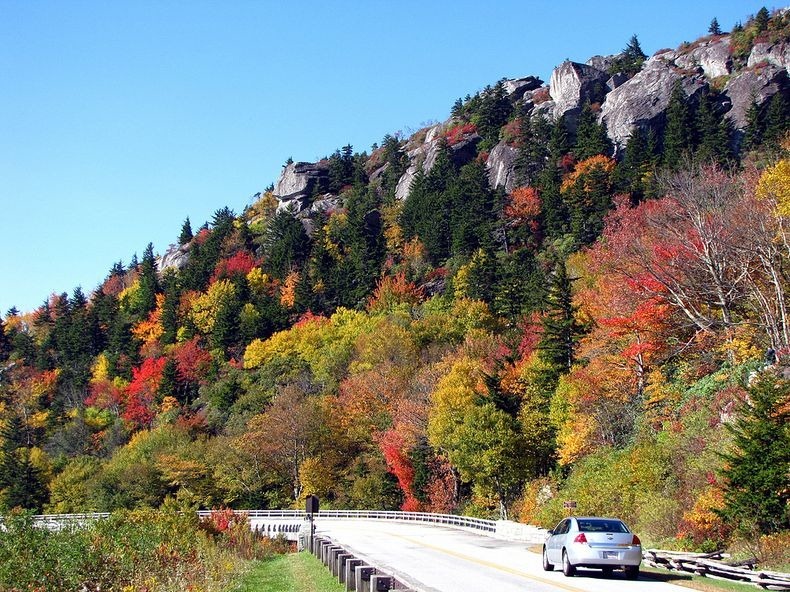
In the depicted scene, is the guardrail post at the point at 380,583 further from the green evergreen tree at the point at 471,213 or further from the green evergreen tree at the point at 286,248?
the green evergreen tree at the point at 286,248

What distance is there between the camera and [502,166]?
127 m

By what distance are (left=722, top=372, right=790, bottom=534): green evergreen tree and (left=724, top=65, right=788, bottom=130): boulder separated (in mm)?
93286

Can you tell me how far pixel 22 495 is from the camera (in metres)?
82.4

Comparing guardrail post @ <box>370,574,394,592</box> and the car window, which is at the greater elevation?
the car window

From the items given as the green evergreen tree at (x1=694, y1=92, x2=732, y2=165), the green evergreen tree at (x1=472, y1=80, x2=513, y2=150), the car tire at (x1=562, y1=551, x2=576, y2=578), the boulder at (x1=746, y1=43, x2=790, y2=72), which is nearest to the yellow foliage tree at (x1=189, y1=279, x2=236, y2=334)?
the green evergreen tree at (x1=472, y1=80, x2=513, y2=150)

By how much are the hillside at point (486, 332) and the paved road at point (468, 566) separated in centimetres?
591

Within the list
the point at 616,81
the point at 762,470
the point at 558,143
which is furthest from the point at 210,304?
the point at 762,470

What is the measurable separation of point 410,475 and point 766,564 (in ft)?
155

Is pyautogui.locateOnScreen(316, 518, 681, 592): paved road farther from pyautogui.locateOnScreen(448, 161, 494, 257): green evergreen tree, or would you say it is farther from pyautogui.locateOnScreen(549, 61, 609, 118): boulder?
pyautogui.locateOnScreen(549, 61, 609, 118): boulder

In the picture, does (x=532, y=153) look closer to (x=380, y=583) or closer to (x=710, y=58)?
(x=710, y=58)

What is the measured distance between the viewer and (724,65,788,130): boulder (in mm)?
110125

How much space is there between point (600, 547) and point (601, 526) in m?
0.91

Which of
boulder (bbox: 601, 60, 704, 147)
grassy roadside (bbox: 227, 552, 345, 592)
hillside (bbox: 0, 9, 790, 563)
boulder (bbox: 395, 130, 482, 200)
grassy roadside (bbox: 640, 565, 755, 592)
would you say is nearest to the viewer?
grassy roadside (bbox: 640, 565, 755, 592)

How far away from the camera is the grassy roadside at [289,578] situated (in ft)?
64.3
